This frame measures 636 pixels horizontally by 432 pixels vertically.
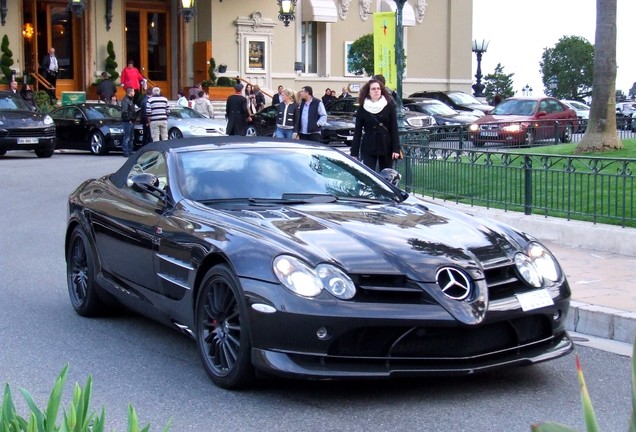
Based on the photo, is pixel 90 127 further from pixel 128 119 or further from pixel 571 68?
pixel 571 68

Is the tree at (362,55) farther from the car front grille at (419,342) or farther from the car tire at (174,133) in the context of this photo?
the car front grille at (419,342)

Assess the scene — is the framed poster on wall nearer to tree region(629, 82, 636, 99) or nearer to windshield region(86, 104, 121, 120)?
windshield region(86, 104, 121, 120)

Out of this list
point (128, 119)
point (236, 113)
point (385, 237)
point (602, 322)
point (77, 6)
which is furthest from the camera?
point (77, 6)

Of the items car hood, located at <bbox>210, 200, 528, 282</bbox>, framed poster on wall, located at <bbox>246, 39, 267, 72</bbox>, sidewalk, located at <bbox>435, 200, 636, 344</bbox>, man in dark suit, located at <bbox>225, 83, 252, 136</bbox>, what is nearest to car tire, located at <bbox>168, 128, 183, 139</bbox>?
man in dark suit, located at <bbox>225, 83, 252, 136</bbox>

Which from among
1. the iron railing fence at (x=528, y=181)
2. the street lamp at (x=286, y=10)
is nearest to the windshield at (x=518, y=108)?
the street lamp at (x=286, y=10)

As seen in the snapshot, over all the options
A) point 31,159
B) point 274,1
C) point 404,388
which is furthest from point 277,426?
point 274,1

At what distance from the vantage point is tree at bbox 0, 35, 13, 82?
3429 centimetres

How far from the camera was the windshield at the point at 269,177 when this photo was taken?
6969 mm

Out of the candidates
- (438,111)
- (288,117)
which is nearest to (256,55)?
(438,111)

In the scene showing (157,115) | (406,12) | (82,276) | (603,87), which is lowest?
(82,276)

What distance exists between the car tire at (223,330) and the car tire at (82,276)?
191 cm

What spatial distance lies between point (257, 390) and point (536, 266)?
1800 millimetres

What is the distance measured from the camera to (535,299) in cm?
588

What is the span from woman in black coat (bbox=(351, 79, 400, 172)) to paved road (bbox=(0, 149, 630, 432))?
4.94m
